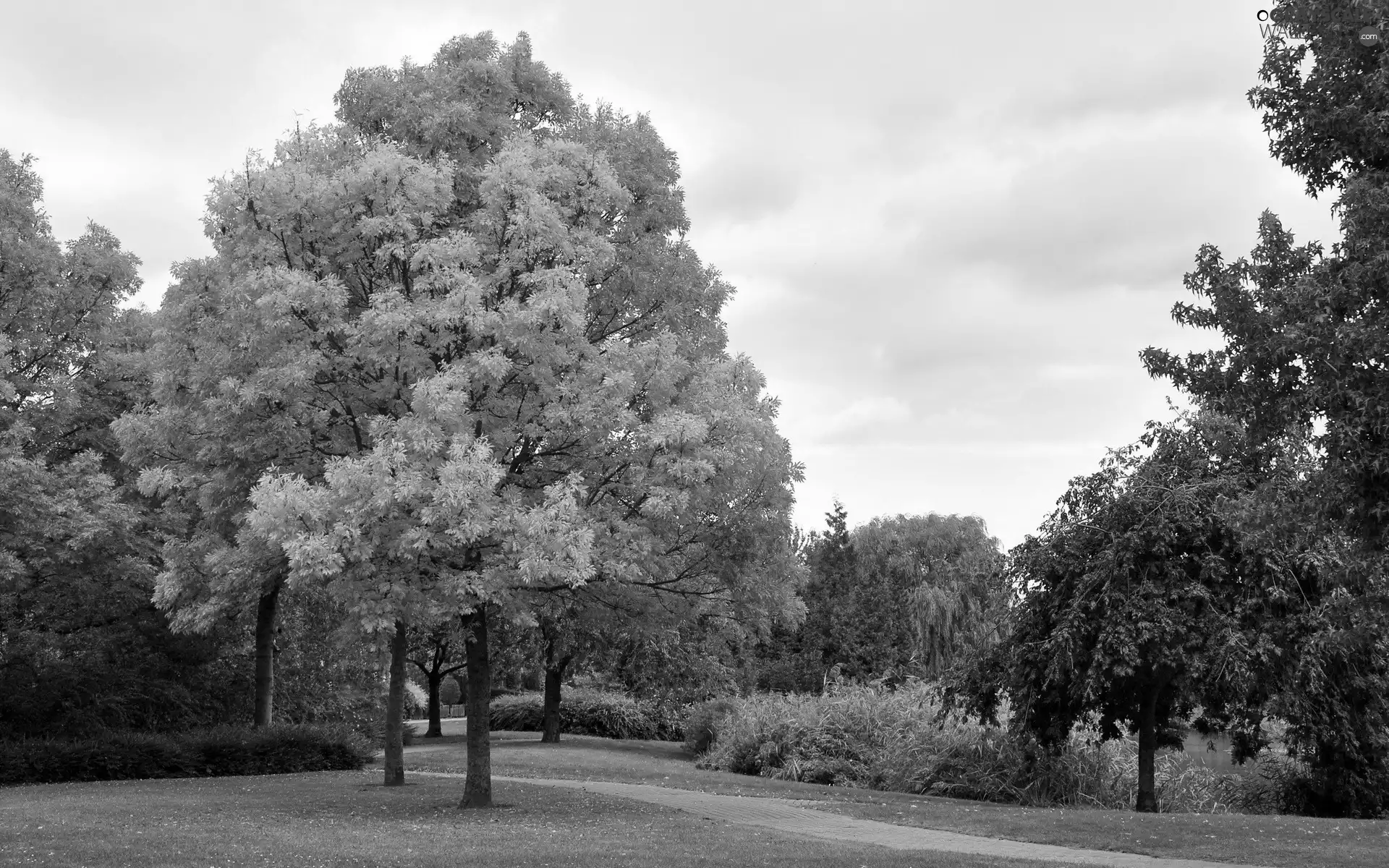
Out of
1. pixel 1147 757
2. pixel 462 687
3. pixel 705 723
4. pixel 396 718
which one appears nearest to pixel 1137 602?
pixel 1147 757

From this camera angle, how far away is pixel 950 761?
21.5 meters

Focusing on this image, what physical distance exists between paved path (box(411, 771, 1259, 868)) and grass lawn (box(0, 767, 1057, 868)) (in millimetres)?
651

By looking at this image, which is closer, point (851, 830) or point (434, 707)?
point (851, 830)

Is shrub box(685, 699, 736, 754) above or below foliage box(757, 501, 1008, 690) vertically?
below

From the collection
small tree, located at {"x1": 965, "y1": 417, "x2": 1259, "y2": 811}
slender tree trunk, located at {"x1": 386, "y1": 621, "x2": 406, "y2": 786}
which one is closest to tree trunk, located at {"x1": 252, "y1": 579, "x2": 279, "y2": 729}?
slender tree trunk, located at {"x1": 386, "y1": 621, "x2": 406, "y2": 786}

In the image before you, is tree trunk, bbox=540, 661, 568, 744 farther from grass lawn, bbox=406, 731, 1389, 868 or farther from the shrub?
grass lawn, bbox=406, 731, 1389, 868

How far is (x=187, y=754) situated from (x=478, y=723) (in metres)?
10.2

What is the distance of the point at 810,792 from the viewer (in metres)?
20.9

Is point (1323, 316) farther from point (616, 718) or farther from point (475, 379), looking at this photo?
point (616, 718)

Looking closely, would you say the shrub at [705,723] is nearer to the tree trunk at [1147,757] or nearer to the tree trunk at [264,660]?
the tree trunk at [264,660]

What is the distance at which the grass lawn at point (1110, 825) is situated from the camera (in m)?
12.3

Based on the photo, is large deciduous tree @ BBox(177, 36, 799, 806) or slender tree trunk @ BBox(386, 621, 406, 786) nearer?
large deciduous tree @ BBox(177, 36, 799, 806)

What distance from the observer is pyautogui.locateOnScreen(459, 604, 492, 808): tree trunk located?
52.2ft

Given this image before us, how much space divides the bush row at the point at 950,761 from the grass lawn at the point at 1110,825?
1.21m
